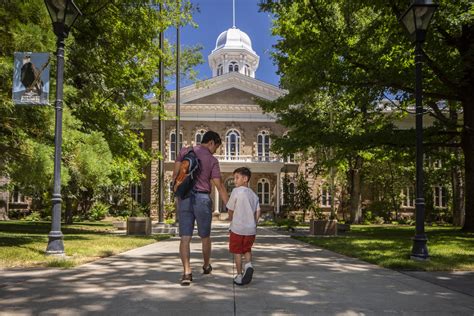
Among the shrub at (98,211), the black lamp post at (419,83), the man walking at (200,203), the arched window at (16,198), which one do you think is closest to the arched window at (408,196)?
the shrub at (98,211)

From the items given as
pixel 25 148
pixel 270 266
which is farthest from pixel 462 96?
pixel 25 148

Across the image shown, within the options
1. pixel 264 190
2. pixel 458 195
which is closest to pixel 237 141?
pixel 264 190

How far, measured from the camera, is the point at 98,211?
114 feet

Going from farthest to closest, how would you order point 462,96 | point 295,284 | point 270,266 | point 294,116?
point 294,116, point 462,96, point 270,266, point 295,284

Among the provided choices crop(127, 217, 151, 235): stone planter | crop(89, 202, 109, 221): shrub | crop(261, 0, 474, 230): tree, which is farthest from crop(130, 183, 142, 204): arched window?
crop(261, 0, 474, 230): tree

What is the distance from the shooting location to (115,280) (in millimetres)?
5906

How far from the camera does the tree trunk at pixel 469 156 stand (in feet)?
52.1

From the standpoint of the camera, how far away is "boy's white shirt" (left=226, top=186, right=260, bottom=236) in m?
5.78

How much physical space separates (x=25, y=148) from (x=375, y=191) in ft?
109

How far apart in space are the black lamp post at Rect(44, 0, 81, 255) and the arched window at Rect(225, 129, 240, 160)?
30501 mm

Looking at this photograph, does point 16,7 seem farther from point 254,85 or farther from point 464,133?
point 254,85

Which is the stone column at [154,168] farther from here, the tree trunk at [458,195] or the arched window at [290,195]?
the tree trunk at [458,195]

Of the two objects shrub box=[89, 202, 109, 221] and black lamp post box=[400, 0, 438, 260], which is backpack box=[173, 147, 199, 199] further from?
shrub box=[89, 202, 109, 221]

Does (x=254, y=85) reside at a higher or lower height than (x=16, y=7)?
higher
